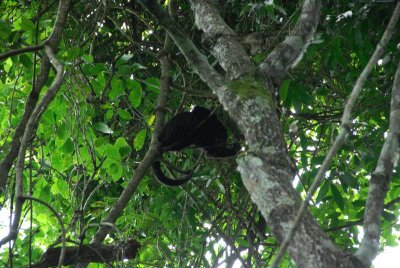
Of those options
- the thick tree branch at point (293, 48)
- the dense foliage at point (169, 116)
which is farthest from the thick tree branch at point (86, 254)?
the thick tree branch at point (293, 48)

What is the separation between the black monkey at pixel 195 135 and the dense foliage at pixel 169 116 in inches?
6.1

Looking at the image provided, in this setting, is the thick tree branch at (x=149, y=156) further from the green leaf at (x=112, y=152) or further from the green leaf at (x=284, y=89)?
the green leaf at (x=284, y=89)

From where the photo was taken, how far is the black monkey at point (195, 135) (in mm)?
3875

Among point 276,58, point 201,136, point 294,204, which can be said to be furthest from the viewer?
point 201,136

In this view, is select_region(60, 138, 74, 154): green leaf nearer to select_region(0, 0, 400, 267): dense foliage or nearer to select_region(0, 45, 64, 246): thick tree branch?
select_region(0, 0, 400, 267): dense foliage

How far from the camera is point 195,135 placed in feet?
13.4

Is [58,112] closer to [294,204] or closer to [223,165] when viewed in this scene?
[223,165]

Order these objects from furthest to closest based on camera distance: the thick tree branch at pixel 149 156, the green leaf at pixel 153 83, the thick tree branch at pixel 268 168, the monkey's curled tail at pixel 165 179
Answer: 1. the monkey's curled tail at pixel 165 179
2. the green leaf at pixel 153 83
3. the thick tree branch at pixel 149 156
4. the thick tree branch at pixel 268 168

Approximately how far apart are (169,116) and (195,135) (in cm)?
67

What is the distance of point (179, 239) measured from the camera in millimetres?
4379

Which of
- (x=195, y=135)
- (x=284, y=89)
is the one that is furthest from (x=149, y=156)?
(x=284, y=89)

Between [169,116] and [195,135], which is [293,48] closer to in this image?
[195,135]

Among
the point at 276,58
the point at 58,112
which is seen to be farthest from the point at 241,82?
the point at 58,112

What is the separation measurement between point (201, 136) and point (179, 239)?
3.04 feet
